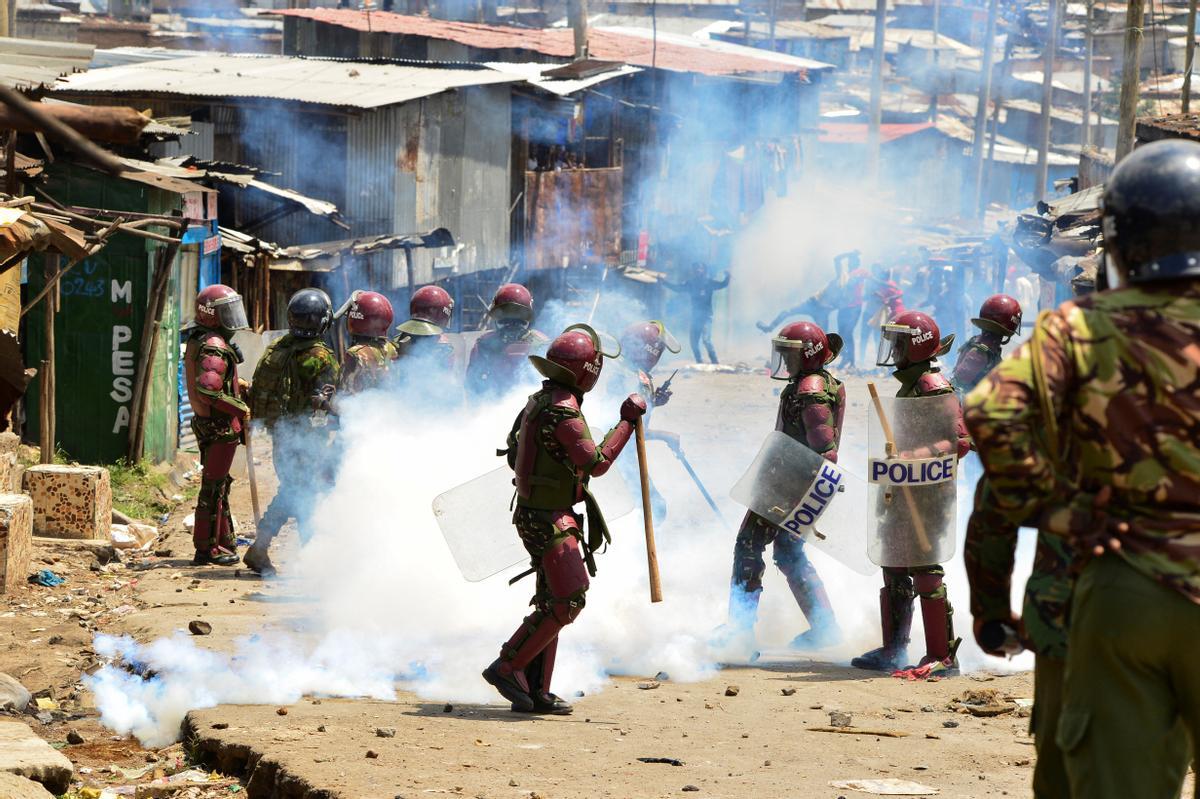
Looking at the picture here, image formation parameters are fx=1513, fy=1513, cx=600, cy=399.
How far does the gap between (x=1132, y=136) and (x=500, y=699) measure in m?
14.2

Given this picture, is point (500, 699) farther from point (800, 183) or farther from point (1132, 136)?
point (800, 183)

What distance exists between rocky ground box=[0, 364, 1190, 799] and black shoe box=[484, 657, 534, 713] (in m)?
0.07

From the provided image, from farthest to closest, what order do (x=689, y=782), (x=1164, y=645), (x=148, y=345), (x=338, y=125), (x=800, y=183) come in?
(x=800, y=183), (x=338, y=125), (x=148, y=345), (x=689, y=782), (x=1164, y=645)

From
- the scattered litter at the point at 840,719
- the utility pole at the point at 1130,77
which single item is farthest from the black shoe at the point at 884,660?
the utility pole at the point at 1130,77

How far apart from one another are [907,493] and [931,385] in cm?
59

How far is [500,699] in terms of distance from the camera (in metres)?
7.09

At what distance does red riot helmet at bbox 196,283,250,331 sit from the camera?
1011 centimetres

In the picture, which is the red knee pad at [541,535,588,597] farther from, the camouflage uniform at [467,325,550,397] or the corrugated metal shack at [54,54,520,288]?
the corrugated metal shack at [54,54,520,288]

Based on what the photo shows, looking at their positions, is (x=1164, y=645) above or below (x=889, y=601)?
above

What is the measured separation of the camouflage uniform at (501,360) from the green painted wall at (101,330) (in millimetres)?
4212

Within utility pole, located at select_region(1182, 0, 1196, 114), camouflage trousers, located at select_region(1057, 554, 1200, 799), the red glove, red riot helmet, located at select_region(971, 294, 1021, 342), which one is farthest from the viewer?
utility pole, located at select_region(1182, 0, 1196, 114)

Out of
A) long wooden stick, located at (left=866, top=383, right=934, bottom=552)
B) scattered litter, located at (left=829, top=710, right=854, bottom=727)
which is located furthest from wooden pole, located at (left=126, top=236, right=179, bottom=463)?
scattered litter, located at (left=829, top=710, right=854, bottom=727)

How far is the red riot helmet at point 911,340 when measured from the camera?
7672 mm

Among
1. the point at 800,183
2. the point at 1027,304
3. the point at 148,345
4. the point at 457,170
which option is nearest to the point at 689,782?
the point at 148,345
